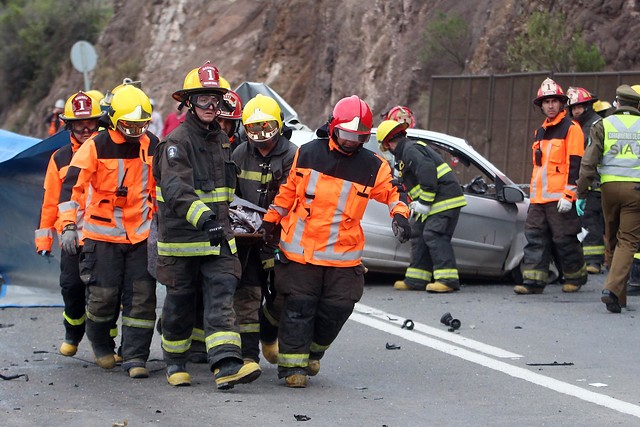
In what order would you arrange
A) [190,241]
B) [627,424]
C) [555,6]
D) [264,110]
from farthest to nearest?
[555,6] → [264,110] → [190,241] → [627,424]

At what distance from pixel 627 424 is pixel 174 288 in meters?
2.80

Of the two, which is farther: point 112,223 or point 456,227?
point 456,227

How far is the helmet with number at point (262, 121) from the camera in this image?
26.2 feet

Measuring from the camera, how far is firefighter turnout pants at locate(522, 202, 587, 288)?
1202 centimetres

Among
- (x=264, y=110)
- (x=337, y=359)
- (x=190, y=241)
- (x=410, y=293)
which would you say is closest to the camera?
(x=190, y=241)

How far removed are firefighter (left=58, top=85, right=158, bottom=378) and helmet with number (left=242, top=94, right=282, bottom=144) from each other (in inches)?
26.0

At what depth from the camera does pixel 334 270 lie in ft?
25.1

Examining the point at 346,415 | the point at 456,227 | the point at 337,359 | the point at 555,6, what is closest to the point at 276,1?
the point at 555,6

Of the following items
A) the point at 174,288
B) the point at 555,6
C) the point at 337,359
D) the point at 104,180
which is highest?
the point at 555,6

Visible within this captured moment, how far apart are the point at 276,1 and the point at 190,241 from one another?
2595cm

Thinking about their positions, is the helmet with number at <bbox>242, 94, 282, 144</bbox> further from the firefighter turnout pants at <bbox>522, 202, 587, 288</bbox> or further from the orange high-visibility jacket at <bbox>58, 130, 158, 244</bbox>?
the firefighter turnout pants at <bbox>522, 202, 587, 288</bbox>

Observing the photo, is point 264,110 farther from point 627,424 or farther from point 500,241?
point 500,241

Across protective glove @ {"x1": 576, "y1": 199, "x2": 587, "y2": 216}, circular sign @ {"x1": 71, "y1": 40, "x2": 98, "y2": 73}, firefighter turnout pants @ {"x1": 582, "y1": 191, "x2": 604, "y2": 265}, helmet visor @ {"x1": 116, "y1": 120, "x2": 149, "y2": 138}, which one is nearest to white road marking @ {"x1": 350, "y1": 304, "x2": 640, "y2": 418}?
protective glove @ {"x1": 576, "y1": 199, "x2": 587, "y2": 216}

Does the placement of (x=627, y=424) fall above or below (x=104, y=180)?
below
